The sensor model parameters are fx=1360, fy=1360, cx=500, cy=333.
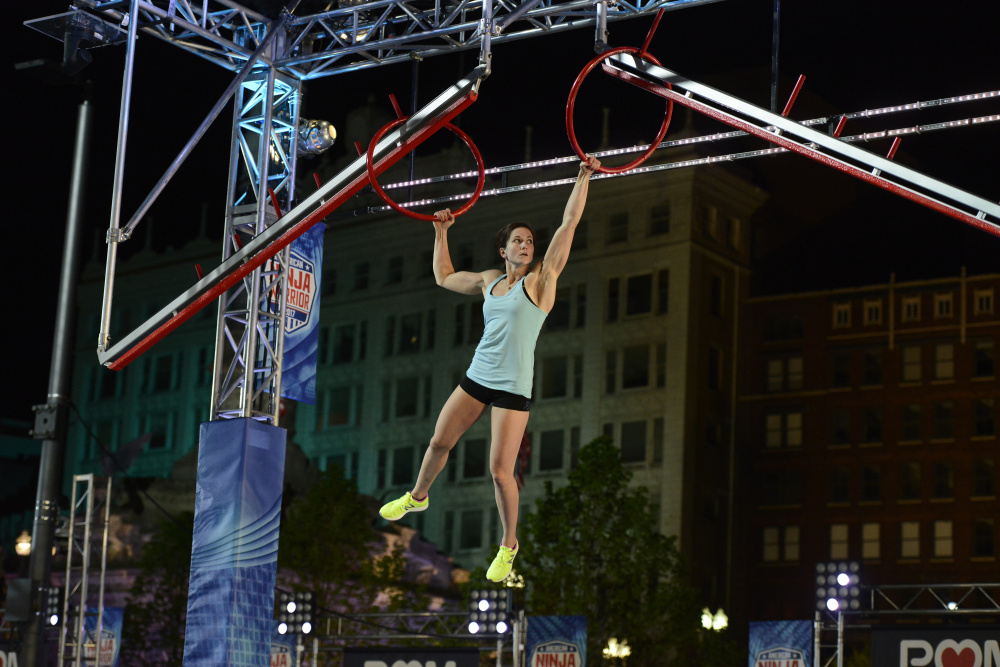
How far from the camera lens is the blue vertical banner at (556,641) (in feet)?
69.2

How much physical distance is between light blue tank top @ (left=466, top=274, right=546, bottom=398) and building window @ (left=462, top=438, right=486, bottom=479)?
4197cm

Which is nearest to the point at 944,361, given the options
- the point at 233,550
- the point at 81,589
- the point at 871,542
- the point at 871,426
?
the point at 871,426

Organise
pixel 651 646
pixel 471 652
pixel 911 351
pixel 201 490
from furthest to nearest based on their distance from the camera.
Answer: pixel 911 351, pixel 651 646, pixel 471 652, pixel 201 490

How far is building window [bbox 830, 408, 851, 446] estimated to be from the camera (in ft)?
172

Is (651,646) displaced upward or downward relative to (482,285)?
Answer: downward

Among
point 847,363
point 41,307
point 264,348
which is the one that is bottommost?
point 264,348

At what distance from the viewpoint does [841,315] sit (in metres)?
53.6

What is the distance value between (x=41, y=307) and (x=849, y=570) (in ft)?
72.9

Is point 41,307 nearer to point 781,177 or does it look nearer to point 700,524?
point 700,524

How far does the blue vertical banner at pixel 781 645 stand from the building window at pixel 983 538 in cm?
3044

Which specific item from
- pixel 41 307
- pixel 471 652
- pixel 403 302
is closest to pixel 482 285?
pixel 471 652

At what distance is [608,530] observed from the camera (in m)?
31.2

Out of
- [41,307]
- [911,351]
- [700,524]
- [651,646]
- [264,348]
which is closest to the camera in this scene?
[264,348]

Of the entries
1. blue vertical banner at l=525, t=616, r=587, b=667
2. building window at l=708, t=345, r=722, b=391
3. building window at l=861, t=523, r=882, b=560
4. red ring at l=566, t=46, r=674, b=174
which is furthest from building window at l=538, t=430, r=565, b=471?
red ring at l=566, t=46, r=674, b=174
